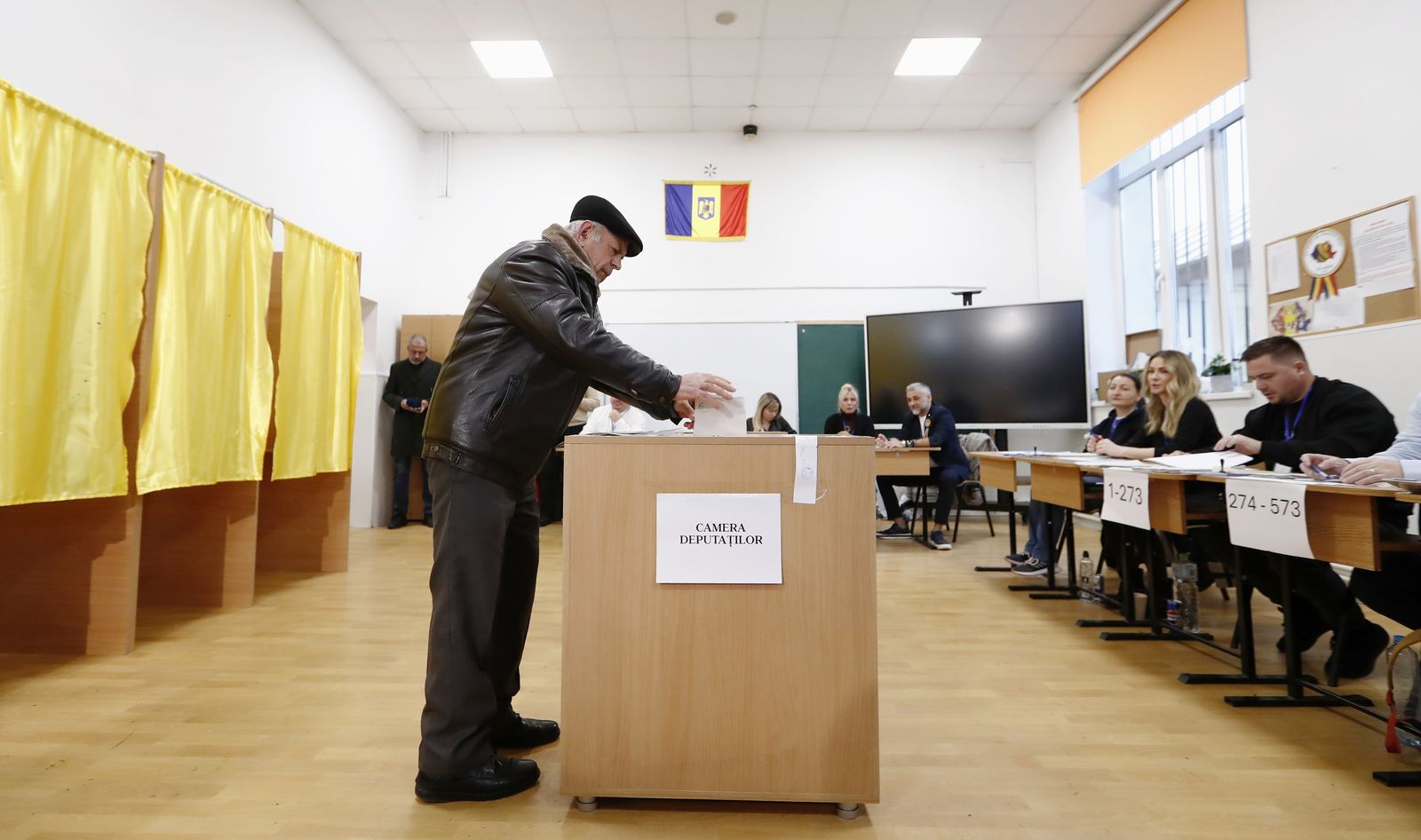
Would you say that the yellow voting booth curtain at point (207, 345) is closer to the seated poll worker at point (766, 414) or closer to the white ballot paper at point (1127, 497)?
the seated poll worker at point (766, 414)

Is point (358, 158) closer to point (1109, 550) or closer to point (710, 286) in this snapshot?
point (710, 286)

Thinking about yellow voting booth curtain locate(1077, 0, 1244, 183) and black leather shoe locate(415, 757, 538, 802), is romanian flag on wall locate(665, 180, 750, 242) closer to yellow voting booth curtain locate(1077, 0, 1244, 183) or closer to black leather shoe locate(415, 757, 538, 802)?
yellow voting booth curtain locate(1077, 0, 1244, 183)

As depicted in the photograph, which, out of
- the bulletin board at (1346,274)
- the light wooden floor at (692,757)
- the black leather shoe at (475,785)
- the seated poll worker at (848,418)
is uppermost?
the bulletin board at (1346,274)

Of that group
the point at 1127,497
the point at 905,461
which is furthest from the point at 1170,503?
the point at 905,461

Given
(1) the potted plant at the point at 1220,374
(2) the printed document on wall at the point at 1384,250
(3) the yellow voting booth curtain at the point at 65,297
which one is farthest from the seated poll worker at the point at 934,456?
(3) the yellow voting booth curtain at the point at 65,297

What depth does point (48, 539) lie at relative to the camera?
257 cm

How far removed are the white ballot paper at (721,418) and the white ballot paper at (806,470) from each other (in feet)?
0.42

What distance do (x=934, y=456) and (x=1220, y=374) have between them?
6.10 ft

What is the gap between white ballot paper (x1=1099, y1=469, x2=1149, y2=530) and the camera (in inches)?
93.4

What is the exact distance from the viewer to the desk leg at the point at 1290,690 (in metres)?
2.03

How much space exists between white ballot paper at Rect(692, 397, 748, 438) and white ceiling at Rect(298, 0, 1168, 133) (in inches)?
169

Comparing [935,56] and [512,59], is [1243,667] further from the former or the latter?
[512,59]

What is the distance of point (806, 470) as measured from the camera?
1365mm

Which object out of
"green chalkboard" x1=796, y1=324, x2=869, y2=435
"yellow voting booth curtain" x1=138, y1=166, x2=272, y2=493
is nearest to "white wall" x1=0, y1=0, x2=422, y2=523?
"yellow voting booth curtain" x1=138, y1=166, x2=272, y2=493
